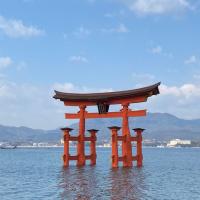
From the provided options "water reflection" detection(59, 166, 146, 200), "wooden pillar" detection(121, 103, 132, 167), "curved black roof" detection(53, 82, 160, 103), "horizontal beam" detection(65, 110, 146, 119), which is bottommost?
"water reflection" detection(59, 166, 146, 200)

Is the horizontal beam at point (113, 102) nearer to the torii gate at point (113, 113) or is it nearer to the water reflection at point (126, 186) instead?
the torii gate at point (113, 113)

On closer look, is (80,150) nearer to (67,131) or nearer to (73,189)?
(67,131)

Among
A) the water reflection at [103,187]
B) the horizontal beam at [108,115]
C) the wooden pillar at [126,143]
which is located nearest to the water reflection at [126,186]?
the water reflection at [103,187]

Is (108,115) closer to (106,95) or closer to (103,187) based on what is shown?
(106,95)

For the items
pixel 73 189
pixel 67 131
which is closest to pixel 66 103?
pixel 67 131

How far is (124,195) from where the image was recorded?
2397 cm

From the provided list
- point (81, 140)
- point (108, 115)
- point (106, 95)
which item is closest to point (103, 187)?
point (108, 115)

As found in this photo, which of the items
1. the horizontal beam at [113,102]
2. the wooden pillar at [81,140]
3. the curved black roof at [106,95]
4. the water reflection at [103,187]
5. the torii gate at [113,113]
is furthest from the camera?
the wooden pillar at [81,140]

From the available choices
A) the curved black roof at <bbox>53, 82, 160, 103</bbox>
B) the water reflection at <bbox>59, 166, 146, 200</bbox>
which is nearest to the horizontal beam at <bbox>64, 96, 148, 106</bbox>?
the curved black roof at <bbox>53, 82, 160, 103</bbox>

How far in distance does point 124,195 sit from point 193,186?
299 inches

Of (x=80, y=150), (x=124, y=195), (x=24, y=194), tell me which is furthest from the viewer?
(x=80, y=150)

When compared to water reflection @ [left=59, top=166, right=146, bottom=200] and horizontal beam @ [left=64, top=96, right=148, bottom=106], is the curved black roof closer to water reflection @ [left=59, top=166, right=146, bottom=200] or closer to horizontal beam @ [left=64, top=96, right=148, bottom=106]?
horizontal beam @ [left=64, top=96, right=148, bottom=106]

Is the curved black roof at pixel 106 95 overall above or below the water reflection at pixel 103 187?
above

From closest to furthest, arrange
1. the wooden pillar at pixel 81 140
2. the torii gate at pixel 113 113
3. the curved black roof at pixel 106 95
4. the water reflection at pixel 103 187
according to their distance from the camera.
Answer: the water reflection at pixel 103 187 → the curved black roof at pixel 106 95 → the torii gate at pixel 113 113 → the wooden pillar at pixel 81 140
